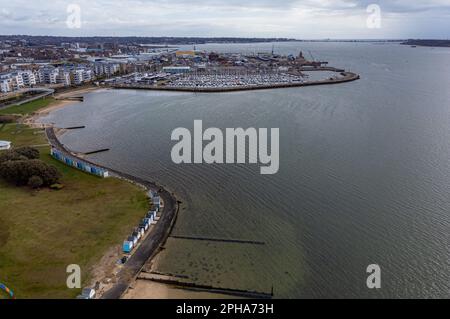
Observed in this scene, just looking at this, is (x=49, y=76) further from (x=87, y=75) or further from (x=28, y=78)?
(x=87, y=75)

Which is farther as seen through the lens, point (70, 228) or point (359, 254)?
point (70, 228)

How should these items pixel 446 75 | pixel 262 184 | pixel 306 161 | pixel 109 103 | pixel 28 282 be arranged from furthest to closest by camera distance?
pixel 446 75 < pixel 109 103 < pixel 306 161 < pixel 262 184 < pixel 28 282

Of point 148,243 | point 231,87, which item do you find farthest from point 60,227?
point 231,87

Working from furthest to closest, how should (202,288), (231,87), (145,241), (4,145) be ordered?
(231,87)
(4,145)
(145,241)
(202,288)

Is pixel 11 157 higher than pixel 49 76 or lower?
lower

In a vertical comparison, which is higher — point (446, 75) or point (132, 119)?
point (446, 75)

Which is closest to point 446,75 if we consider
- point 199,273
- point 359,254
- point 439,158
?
point 439,158

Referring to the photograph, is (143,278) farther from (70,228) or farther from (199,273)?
(70,228)

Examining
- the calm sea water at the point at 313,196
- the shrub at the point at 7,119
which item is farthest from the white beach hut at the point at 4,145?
the shrub at the point at 7,119
